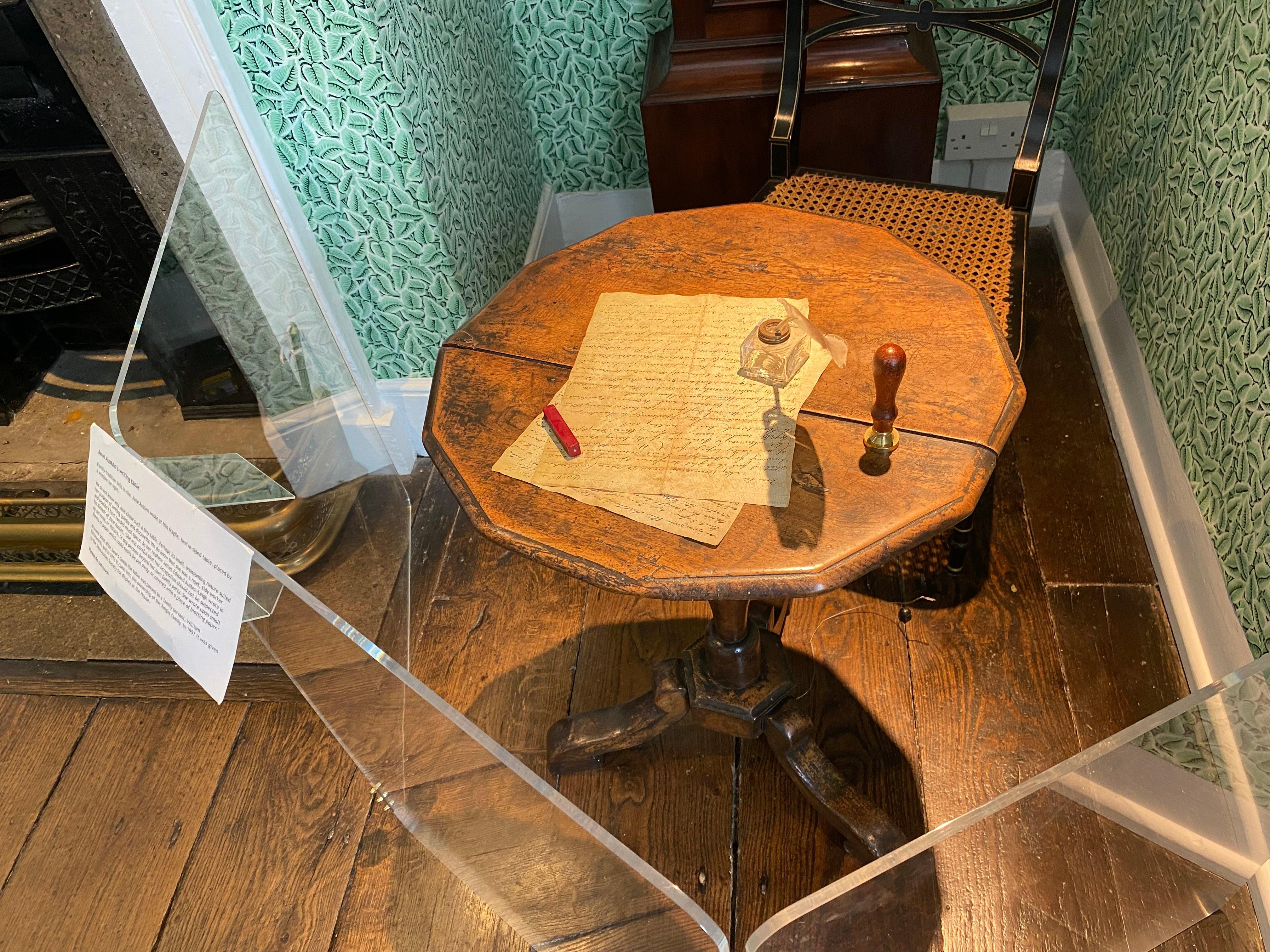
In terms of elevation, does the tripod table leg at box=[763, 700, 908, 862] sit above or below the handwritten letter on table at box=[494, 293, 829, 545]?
below

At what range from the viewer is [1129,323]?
5.59ft

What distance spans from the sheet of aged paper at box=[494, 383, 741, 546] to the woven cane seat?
0.57 meters

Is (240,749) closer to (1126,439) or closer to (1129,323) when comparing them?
(1126,439)

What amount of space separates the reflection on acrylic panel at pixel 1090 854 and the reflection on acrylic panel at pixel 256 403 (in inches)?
23.7

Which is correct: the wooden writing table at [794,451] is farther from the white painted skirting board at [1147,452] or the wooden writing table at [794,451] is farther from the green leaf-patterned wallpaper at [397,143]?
the white painted skirting board at [1147,452]

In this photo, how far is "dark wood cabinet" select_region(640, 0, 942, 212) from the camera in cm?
162

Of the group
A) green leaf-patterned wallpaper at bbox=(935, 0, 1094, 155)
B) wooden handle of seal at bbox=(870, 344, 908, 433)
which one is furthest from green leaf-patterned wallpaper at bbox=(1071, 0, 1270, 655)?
wooden handle of seal at bbox=(870, 344, 908, 433)

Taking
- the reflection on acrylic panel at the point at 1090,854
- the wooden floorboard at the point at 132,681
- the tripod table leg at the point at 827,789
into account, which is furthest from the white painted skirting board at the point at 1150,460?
the wooden floorboard at the point at 132,681

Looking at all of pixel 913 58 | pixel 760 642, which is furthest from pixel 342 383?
pixel 913 58

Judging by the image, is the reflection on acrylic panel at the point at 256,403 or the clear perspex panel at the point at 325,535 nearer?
the clear perspex panel at the point at 325,535

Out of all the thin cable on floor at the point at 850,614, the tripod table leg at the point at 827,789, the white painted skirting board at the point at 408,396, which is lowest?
the thin cable on floor at the point at 850,614

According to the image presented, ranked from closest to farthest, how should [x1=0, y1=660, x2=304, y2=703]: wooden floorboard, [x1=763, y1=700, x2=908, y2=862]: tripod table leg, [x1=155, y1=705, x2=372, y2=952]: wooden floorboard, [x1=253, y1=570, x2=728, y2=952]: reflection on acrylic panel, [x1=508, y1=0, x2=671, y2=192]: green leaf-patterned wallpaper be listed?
[x1=253, y1=570, x2=728, y2=952]: reflection on acrylic panel, [x1=763, y1=700, x2=908, y2=862]: tripod table leg, [x1=155, y1=705, x2=372, y2=952]: wooden floorboard, [x1=0, y1=660, x2=304, y2=703]: wooden floorboard, [x1=508, y1=0, x2=671, y2=192]: green leaf-patterned wallpaper

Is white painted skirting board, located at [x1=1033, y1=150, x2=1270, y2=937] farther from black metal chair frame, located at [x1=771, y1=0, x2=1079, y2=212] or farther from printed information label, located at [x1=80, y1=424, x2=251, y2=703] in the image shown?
printed information label, located at [x1=80, y1=424, x2=251, y2=703]

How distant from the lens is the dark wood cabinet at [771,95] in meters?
1.62
